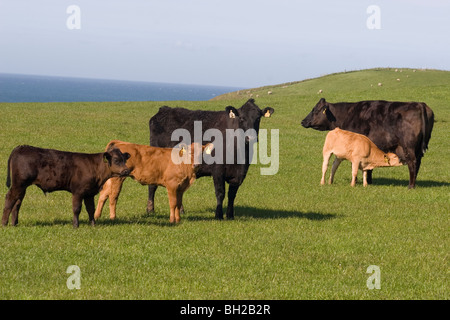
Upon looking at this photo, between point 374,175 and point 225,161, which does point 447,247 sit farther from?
point 374,175

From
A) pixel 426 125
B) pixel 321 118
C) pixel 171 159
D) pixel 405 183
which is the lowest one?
pixel 405 183

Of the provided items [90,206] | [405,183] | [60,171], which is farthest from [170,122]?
[405,183]

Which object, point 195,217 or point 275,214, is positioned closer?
point 195,217

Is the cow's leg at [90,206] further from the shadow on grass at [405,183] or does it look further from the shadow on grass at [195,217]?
the shadow on grass at [405,183]

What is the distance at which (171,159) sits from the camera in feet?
41.0

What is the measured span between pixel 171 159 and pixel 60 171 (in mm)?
2190

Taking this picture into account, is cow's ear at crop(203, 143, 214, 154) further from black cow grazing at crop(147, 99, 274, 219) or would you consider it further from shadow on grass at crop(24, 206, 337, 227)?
shadow on grass at crop(24, 206, 337, 227)

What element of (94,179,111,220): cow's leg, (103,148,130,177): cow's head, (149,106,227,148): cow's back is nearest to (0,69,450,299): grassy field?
(94,179,111,220): cow's leg

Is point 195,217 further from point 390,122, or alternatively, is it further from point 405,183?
point 405,183

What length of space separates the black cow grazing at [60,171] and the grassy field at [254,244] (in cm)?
74

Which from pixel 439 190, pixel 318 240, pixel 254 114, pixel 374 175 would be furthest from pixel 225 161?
pixel 374 175

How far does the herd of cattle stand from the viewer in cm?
1138

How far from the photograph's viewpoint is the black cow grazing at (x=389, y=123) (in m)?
18.9

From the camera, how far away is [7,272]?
9086mm
